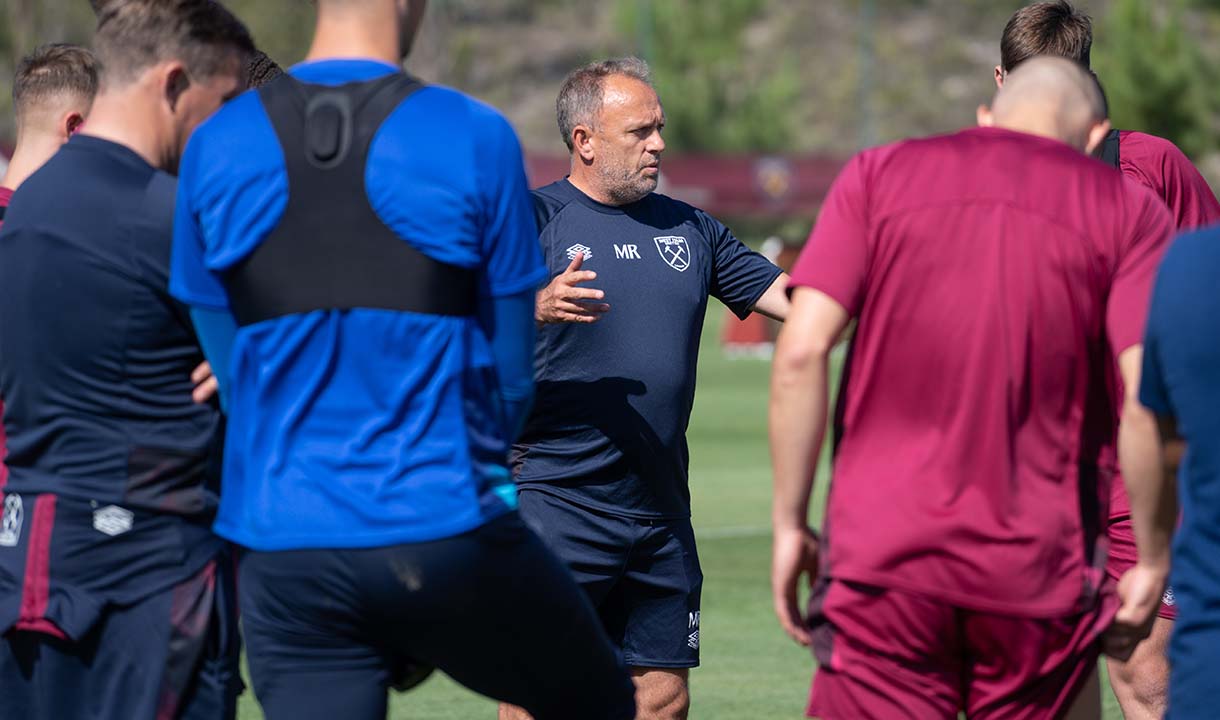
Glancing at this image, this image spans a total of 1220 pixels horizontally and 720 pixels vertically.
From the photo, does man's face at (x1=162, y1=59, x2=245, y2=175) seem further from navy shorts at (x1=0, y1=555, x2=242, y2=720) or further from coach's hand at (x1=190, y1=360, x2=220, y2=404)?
navy shorts at (x1=0, y1=555, x2=242, y2=720)

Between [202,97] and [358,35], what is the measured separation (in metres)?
0.46

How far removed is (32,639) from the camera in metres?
4.04

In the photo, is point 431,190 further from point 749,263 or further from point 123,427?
point 749,263

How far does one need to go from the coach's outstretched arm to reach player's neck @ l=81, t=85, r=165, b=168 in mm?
1477

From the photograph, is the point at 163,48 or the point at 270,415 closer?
the point at 270,415

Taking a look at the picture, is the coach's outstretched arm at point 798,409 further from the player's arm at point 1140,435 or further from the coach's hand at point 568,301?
the coach's hand at point 568,301

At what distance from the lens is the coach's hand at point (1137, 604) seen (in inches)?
157

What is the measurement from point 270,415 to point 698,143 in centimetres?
5933

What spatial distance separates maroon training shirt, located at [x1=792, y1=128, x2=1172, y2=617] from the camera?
3939 mm

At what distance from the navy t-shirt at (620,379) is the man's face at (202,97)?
219cm

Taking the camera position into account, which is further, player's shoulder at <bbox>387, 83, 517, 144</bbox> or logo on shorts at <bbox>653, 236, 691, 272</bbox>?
logo on shorts at <bbox>653, 236, 691, 272</bbox>

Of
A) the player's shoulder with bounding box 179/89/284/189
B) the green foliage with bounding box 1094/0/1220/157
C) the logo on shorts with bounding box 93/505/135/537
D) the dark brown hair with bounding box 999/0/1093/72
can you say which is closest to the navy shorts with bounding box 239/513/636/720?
the logo on shorts with bounding box 93/505/135/537

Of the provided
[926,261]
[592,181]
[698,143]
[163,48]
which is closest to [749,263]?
[592,181]

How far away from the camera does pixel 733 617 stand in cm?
956
